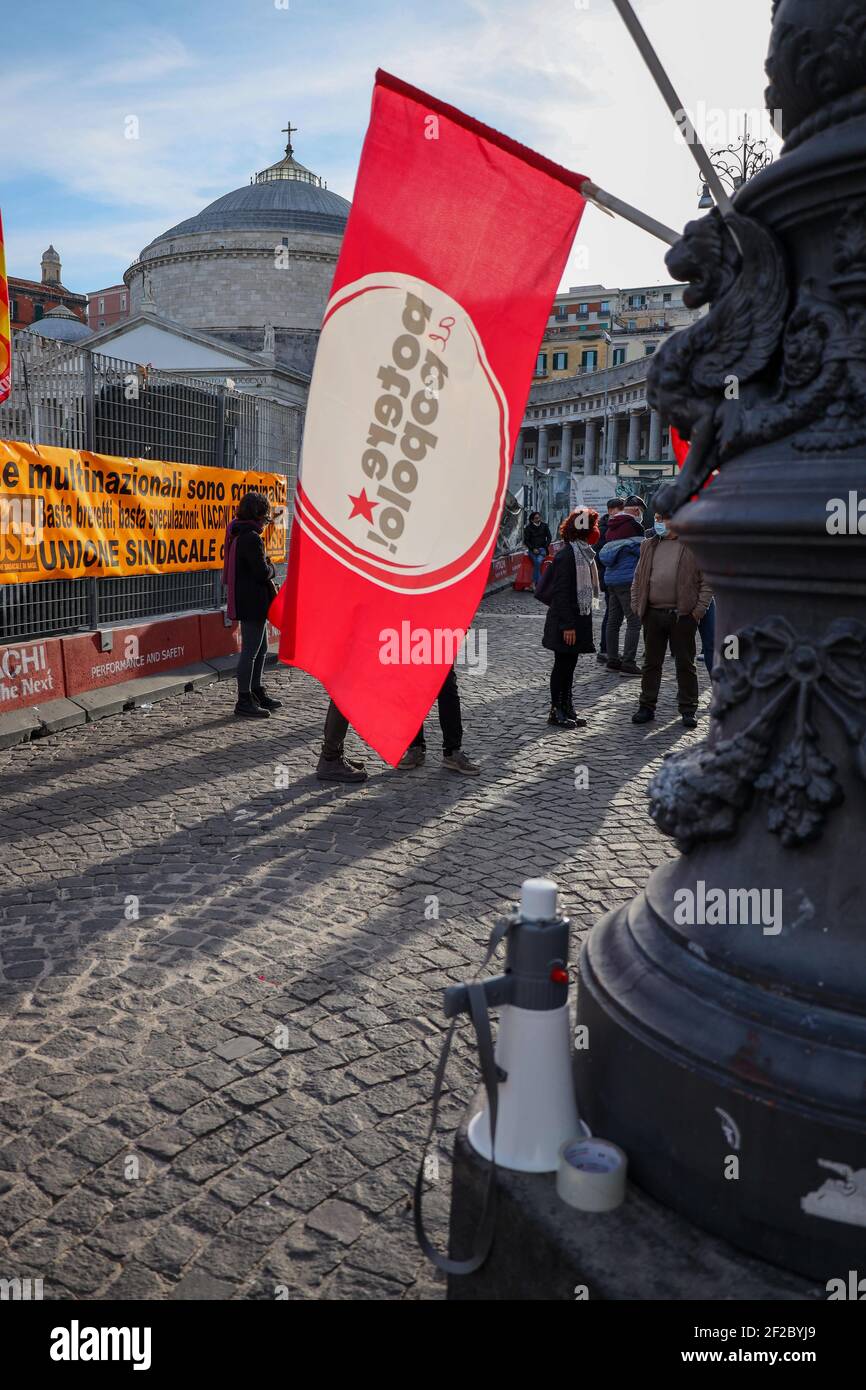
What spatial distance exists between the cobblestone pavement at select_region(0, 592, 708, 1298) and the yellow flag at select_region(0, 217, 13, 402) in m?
2.74

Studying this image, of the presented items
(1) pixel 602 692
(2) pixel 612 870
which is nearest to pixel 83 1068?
(2) pixel 612 870

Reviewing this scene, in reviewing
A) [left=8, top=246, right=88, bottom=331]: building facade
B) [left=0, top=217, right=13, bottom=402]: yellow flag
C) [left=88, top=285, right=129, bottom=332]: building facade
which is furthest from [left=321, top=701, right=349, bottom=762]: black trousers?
[left=88, top=285, right=129, bottom=332]: building facade

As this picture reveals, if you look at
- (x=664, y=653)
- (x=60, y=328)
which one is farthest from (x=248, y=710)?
(x=60, y=328)

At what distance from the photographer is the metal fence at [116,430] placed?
8836 mm

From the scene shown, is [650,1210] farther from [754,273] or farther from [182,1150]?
[754,273]

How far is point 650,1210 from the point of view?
7.17 ft

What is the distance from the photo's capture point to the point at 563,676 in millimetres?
9117

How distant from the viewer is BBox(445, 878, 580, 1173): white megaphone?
233 cm

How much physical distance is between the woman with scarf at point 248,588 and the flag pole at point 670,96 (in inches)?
288

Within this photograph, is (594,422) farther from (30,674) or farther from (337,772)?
(337,772)

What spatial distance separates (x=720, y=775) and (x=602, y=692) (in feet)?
29.1

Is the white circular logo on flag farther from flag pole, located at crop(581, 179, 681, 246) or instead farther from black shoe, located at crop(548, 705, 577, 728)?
black shoe, located at crop(548, 705, 577, 728)

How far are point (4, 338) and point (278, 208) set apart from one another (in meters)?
70.2

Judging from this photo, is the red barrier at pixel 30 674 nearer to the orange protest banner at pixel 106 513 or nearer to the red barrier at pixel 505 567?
the orange protest banner at pixel 106 513
